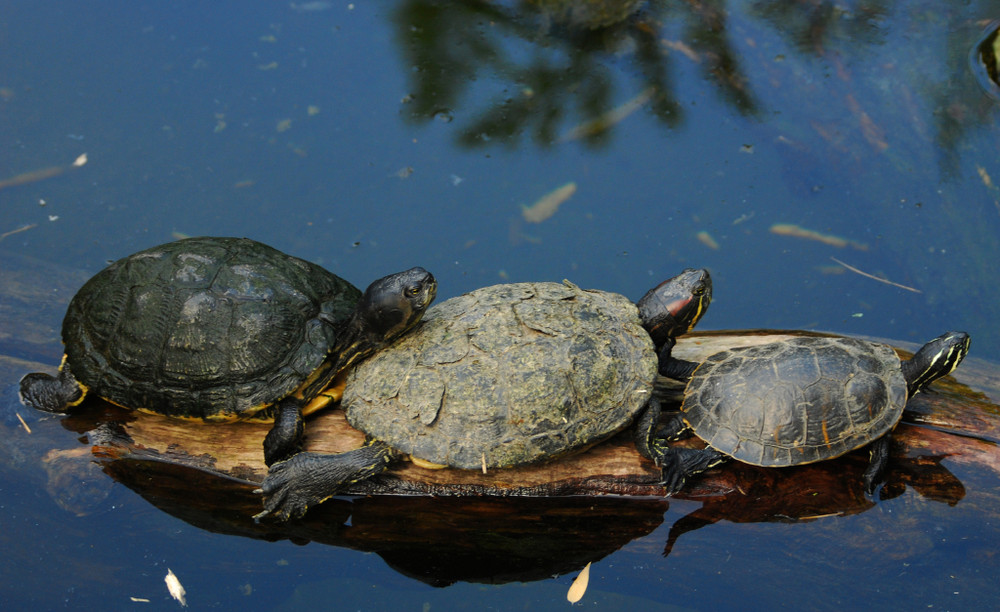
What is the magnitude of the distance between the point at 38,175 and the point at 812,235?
5604 mm

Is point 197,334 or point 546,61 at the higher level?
point 546,61

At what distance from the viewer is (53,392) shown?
369cm

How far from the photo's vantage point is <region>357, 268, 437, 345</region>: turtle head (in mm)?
3391

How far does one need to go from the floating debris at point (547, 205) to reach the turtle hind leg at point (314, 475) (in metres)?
2.37

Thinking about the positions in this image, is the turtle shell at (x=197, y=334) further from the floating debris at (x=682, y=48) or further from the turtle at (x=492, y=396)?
the floating debris at (x=682, y=48)

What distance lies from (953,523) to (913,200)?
8.68 ft

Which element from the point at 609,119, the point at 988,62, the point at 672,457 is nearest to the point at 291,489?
the point at 672,457

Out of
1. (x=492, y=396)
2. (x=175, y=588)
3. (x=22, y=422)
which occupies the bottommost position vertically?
(x=175, y=588)

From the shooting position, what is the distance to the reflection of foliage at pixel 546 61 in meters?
5.64

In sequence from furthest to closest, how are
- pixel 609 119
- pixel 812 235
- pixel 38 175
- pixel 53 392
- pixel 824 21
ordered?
pixel 824 21, pixel 609 119, pixel 38 175, pixel 812 235, pixel 53 392

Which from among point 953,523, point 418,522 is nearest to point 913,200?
point 953,523

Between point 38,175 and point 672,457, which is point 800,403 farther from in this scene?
point 38,175

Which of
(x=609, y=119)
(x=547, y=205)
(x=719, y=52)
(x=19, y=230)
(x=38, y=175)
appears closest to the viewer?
(x=19, y=230)

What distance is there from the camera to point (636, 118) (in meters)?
5.64
